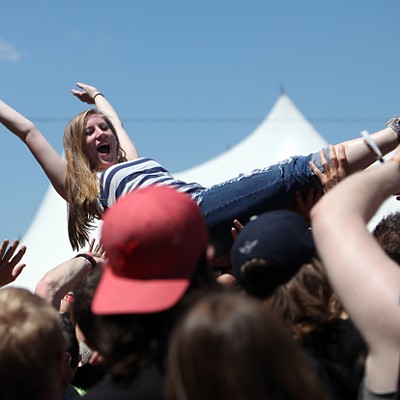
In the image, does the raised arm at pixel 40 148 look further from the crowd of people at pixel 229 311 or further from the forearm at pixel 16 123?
the crowd of people at pixel 229 311

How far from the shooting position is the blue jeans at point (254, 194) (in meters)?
2.88

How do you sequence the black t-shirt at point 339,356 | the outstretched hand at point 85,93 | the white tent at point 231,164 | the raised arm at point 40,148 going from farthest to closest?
the white tent at point 231,164 → the outstretched hand at point 85,93 → the raised arm at point 40,148 → the black t-shirt at point 339,356

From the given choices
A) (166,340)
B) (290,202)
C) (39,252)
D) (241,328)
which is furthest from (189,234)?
(39,252)

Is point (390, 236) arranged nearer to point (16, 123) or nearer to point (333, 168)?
point (333, 168)

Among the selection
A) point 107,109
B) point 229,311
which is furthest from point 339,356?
point 107,109

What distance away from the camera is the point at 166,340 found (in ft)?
5.18

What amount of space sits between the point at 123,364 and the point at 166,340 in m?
0.10

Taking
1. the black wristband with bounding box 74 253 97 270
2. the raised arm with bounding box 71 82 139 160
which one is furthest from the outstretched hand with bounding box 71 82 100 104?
the black wristband with bounding box 74 253 97 270

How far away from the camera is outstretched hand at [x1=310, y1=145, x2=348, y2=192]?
8.95 ft

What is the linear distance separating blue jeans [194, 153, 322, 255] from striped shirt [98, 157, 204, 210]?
0.43ft

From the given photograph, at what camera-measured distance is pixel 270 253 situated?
1888 mm

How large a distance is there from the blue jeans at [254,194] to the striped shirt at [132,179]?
0.13 m

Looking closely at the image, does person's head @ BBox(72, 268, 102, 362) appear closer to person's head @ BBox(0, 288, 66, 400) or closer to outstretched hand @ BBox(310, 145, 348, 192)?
person's head @ BBox(0, 288, 66, 400)

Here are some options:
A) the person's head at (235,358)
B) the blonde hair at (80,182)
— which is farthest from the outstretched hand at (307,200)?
the person's head at (235,358)
